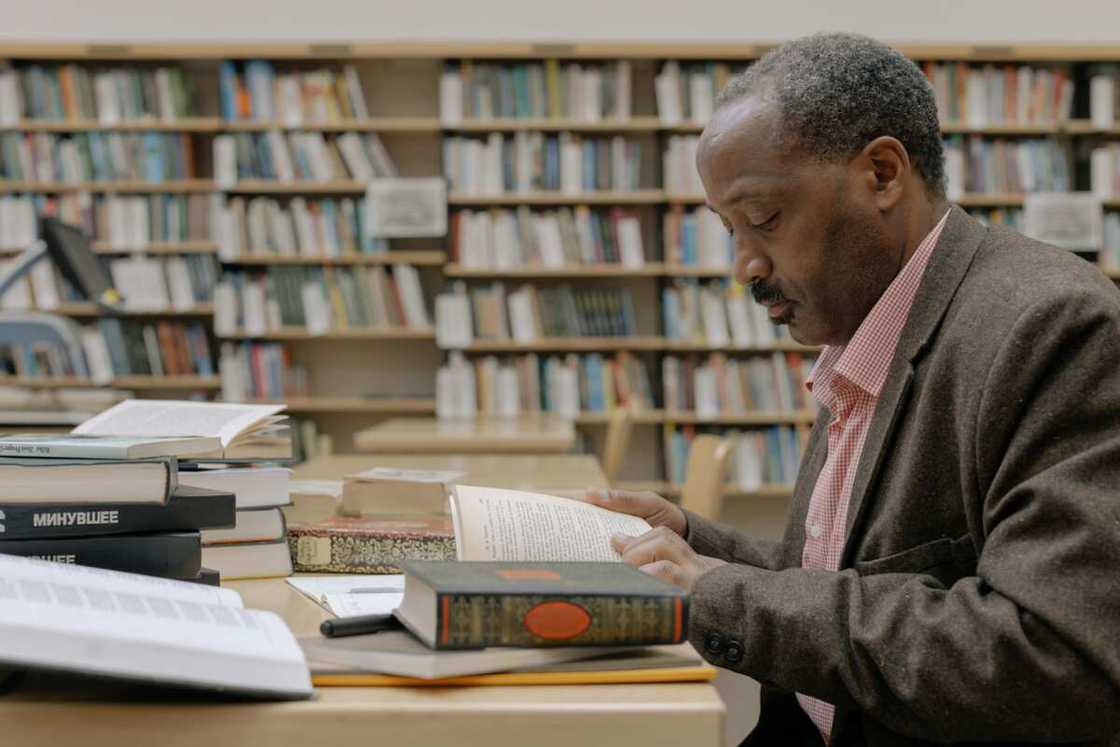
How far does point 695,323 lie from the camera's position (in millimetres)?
4949

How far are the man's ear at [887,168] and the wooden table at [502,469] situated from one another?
1.08m

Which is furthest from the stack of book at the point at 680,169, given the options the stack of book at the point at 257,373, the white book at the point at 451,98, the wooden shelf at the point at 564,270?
the stack of book at the point at 257,373

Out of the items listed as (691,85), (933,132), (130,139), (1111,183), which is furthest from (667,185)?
(933,132)

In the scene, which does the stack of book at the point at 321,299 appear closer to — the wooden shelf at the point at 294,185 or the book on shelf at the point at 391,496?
the wooden shelf at the point at 294,185

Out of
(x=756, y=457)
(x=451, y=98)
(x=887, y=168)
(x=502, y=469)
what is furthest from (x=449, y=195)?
(x=887, y=168)

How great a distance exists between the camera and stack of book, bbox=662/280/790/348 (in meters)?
4.89

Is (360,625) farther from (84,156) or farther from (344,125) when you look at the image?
(84,156)

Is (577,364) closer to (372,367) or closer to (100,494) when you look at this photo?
(372,367)

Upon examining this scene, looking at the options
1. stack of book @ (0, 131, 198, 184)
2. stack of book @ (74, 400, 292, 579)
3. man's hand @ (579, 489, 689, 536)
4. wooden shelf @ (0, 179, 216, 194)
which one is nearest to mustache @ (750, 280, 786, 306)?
man's hand @ (579, 489, 689, 536)

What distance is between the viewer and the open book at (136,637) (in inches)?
25.0

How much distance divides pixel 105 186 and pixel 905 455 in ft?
15.0

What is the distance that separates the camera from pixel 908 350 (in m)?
1.02

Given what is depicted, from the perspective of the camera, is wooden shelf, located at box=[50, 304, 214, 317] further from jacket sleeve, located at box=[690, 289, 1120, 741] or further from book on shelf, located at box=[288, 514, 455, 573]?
jacket sleeve, located at box=[690, 289, 1120, 741]

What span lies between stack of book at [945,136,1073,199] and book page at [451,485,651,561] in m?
4.28
